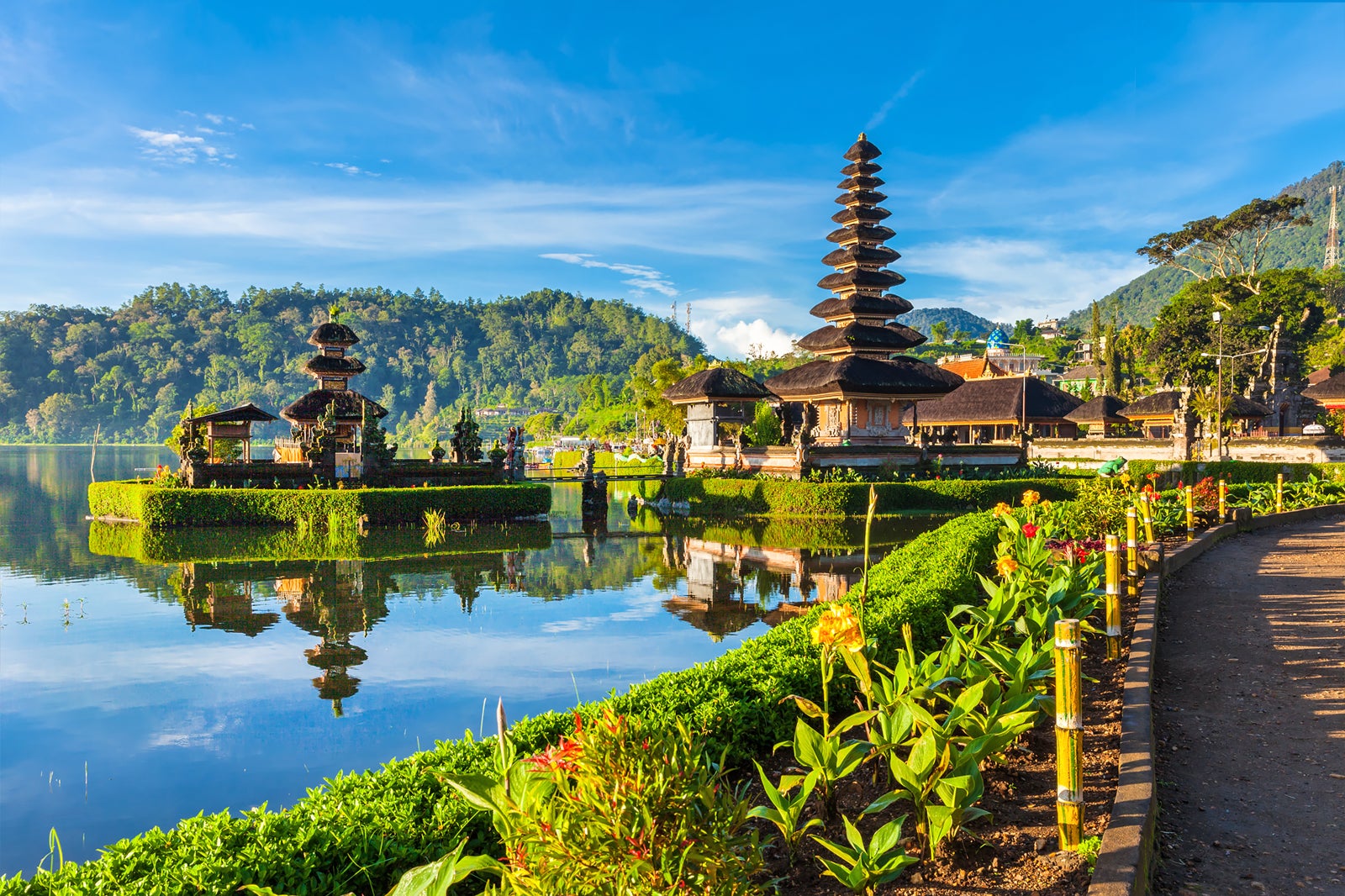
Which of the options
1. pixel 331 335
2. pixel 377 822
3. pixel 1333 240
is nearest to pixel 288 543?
pixel 331 335

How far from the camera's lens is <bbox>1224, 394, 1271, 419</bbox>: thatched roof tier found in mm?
42469

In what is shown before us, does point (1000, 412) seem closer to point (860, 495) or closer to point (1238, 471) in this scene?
point (1238, 471)

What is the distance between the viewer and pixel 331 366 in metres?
36.9

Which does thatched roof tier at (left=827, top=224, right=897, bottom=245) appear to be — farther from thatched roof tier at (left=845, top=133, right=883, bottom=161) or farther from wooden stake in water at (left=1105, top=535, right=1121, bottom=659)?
wooden stake in water at (left=1105, top=535, right=1121, bottom=659)

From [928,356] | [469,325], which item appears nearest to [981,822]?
[928,356]

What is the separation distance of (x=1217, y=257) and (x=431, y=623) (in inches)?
3199

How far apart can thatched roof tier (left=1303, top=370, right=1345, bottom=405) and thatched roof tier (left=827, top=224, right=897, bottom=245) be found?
3226 cm

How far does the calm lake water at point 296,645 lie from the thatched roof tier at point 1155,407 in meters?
29.7

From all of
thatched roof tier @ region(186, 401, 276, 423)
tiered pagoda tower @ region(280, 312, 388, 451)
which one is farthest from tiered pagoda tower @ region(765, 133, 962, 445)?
thatched roof tier @ region(186, 401, 276, 423)

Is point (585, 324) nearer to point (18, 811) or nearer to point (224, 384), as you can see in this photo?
point (224, 384)

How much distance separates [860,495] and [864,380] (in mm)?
8531

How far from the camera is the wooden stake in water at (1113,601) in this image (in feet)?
23.4

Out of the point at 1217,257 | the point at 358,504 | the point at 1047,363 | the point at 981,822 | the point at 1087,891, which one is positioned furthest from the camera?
the point at 1047,363

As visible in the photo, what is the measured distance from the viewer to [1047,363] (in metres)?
101
